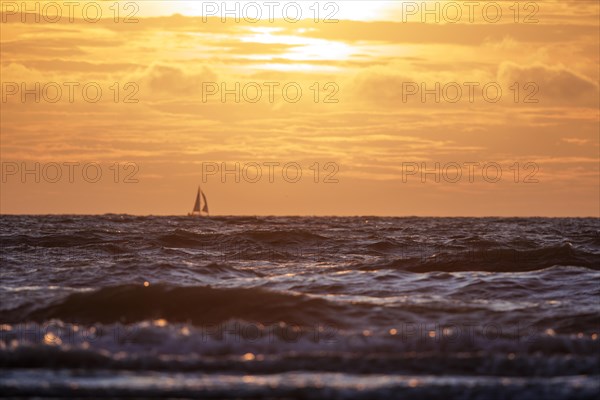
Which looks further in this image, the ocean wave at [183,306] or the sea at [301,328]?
the ocean wave at [183,306]

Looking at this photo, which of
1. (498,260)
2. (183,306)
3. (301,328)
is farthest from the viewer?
(498,260)

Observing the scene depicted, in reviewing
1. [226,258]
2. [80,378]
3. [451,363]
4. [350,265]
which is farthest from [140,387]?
[226,258]

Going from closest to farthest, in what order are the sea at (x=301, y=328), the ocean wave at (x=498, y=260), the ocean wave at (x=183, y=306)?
the sea at (x=301, y=328) < the ocean wave at (x=183, y=306) < the ocean wave at (x=498, y=260)

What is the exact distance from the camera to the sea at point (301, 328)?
363 inches

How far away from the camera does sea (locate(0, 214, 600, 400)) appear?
9.22m

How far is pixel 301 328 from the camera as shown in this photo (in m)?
12.6

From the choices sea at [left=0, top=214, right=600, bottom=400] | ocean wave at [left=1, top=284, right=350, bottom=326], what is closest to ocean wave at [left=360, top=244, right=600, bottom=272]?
sea at [left=0, top=214, right=600, bottom=400]

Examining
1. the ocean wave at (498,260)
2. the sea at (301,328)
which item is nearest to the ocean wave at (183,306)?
the sea at (301,328)

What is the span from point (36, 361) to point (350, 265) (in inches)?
579

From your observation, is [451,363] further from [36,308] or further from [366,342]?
[36,308]

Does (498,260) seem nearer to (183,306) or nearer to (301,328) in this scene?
(183,306)

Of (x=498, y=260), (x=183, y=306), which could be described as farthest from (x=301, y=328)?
(x=498, y=260)

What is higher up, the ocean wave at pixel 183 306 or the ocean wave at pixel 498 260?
the ocean wave at pixel 183 306

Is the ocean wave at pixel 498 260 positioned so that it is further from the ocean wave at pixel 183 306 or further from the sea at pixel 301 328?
Result: the ocean wave at pixel 183 306
